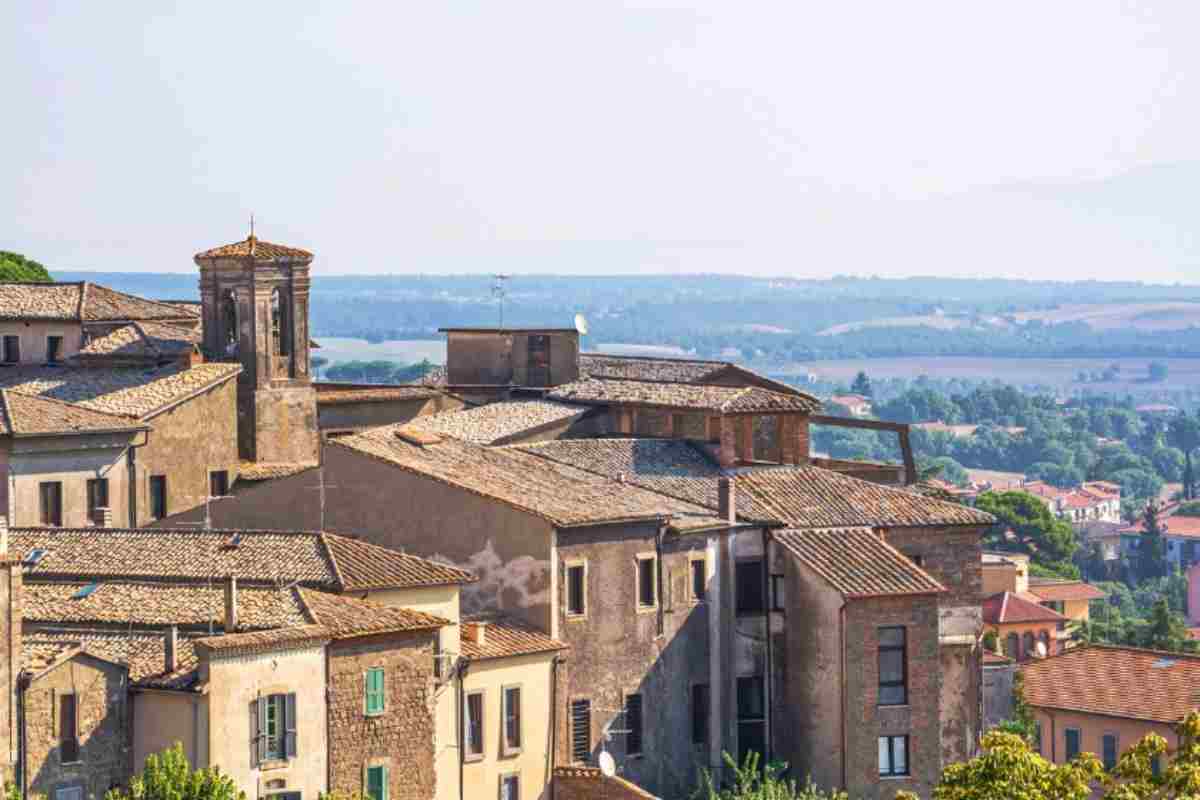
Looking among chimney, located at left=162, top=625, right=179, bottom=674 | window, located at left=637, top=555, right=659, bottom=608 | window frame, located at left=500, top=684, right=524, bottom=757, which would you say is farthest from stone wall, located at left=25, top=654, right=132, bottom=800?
window, located at left=637, top=555, right=659, bottom=608

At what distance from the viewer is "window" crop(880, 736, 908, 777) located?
51.9 metres

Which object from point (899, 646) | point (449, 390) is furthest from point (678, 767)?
point (449, 390)

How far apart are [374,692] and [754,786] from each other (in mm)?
8737

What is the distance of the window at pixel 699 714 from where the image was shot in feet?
172

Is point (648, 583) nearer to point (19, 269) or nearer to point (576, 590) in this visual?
point (576, 590)

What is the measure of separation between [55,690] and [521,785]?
8.90 meters

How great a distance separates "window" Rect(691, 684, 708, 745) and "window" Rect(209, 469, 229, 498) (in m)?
11.2

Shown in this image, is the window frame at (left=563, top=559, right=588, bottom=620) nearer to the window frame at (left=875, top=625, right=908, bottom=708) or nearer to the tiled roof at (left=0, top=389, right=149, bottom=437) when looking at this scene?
the window frame at (left=875, top=625, right=908, bottom=708)

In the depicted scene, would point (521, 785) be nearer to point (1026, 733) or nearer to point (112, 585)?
point (112, 585)

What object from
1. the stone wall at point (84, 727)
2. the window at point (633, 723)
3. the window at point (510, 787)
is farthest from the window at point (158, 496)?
the stone wall at point (84, 727)

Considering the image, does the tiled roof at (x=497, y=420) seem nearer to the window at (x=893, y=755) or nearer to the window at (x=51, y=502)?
the window at (x=51, y=502)

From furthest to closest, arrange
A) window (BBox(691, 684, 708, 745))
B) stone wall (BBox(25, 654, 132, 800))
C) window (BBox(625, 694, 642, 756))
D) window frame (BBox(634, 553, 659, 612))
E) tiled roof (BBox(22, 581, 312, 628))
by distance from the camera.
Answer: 1. window (BBox(691, 684, 708, 745))
2. window frame (BBox(634, 553, 659, 612))
3. window (BBox(625, 694, 642, 756))
4. tiled roof (BBox(22, 581, 312, 628))
5. stone wall (BBox(25, 654, 132, 800))

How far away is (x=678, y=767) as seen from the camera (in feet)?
171

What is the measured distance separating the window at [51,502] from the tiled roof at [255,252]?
26.2ft
